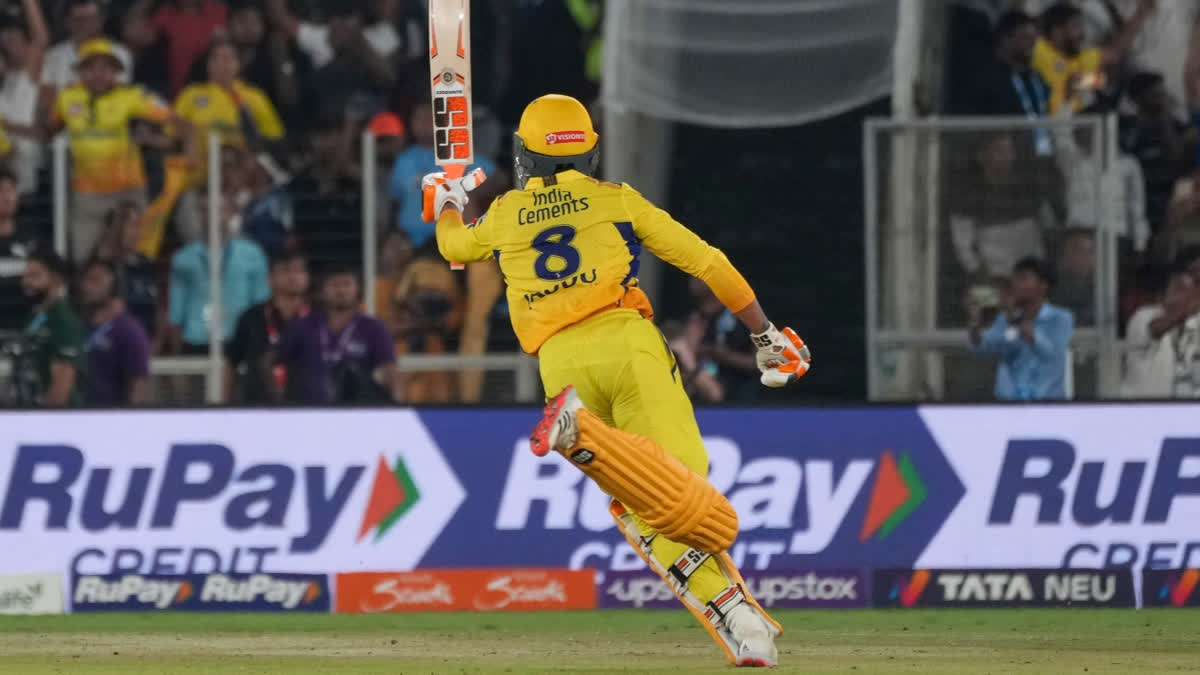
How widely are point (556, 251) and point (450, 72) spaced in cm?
155

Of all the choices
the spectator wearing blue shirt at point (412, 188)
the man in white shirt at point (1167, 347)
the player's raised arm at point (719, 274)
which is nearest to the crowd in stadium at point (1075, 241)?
the man in white shirt at point (1167, 347)

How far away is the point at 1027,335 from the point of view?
12.2 m

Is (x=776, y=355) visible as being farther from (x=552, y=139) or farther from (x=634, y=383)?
(x=552, y=139)

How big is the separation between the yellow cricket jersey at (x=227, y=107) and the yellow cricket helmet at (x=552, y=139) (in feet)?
22.9

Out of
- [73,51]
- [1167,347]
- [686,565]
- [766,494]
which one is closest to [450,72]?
[686,565]

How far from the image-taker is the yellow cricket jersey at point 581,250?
7.94 metres

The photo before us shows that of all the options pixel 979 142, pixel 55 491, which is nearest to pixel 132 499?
pixel 55 491

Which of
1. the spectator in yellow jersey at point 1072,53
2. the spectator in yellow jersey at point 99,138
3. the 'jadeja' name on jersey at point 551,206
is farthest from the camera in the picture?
the spectator in yellow jersey at point 1072,53

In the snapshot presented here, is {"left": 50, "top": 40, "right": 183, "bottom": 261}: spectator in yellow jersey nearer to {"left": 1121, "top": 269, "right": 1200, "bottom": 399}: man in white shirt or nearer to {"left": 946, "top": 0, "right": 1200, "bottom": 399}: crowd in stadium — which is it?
{"left": 946, "top": 0, "right": 1200, "bottom": 399}: crowd in stadium

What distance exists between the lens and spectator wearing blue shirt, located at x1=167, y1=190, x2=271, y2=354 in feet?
44.1

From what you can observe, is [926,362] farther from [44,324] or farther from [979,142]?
[44,324]

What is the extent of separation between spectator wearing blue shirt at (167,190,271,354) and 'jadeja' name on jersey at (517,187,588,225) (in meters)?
5.64

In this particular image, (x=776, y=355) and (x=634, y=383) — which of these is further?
(x=776, y=355)

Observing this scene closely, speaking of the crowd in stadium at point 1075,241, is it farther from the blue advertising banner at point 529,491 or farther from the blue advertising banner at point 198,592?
the blue advertising banner at point 198,592
